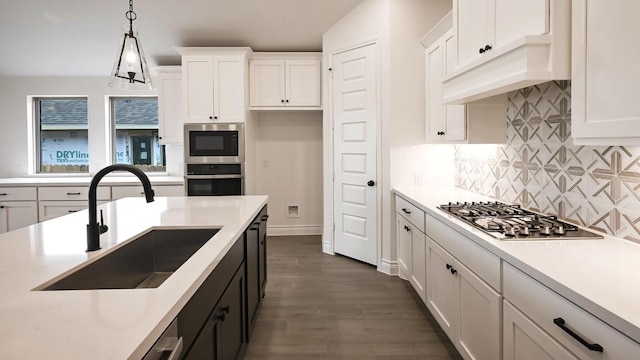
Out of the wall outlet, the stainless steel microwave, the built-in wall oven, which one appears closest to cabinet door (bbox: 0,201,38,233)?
the built-in wall oven

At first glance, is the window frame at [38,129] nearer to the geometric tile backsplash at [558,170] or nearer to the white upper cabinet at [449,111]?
the white upper cabinet at [449,111]

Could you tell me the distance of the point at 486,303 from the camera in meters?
1.61

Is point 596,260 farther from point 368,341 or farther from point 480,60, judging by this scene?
point 368,341

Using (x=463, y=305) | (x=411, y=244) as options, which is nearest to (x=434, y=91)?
(x=411, y=244)

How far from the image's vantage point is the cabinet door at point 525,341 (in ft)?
3.68

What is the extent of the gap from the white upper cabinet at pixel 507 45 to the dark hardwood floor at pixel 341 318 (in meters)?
1.58

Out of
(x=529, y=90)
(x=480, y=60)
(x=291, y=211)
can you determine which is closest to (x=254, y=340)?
(x=480, y=60)

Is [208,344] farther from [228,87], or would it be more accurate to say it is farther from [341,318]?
[228,87]

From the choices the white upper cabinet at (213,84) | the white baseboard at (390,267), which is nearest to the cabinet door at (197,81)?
the white upper cabinet at (213,84)

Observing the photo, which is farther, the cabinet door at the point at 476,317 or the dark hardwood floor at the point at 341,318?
the dark hardwood floor at the point at 341,318

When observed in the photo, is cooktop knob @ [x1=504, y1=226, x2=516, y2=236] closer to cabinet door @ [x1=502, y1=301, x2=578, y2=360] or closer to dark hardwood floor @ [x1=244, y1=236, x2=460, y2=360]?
cabinet door @ [x1=502, y1=301, x2=578, y2=360]

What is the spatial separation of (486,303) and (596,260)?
Answer: 0.49 meters

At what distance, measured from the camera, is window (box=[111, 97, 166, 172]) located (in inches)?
219

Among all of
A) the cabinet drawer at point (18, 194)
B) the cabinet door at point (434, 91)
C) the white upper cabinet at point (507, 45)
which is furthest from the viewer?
the cabinet drawer at point (18, 194)
